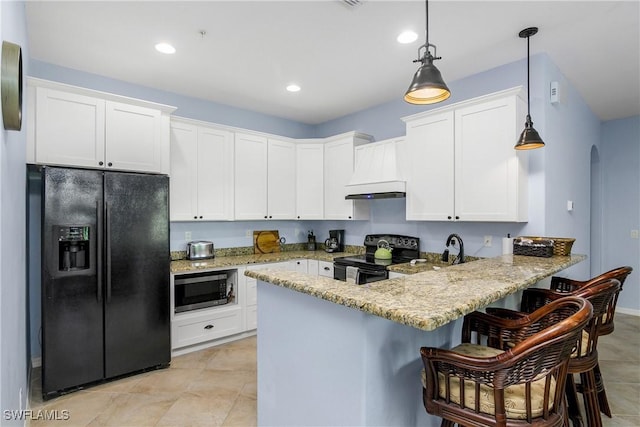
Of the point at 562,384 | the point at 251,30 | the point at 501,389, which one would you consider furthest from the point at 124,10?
the point at 562,384

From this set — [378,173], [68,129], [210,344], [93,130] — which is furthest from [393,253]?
[68,129]

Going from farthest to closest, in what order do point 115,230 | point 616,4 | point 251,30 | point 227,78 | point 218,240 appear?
point 218,240
point 227,78
point 115,230
point 251,30
point 616,4

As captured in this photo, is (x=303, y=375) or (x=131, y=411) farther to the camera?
(x=131, y=411)

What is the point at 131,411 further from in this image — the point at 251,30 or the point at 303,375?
the point at 251,30

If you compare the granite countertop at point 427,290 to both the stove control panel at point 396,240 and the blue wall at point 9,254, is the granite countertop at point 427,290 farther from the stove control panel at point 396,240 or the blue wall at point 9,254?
the stove control panel at point 396,240

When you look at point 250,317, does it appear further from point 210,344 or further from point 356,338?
point 356,338

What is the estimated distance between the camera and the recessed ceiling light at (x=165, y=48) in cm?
282

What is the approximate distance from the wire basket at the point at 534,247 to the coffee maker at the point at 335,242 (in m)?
2.34

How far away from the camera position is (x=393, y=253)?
4.15 metres

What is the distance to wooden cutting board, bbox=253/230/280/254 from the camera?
15.0ft

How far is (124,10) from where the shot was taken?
2.35m

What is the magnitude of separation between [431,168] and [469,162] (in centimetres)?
39

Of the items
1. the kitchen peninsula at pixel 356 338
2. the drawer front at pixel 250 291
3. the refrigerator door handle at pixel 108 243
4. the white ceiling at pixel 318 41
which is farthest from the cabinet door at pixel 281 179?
the kitchen peninsula at pixel 356 338

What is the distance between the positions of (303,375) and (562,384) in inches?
43.5
